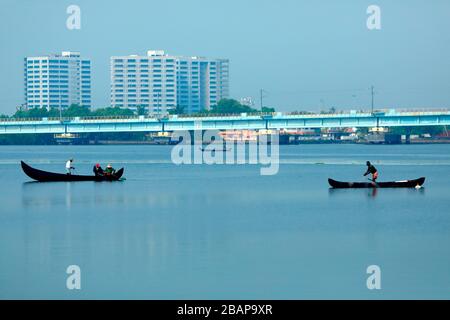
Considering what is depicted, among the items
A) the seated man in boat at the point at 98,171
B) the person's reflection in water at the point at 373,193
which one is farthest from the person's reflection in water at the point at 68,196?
the person's reflection in water at the point at 373,193

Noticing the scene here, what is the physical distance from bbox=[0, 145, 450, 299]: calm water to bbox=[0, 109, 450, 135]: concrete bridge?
86.0m

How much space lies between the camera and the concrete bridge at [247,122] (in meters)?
159

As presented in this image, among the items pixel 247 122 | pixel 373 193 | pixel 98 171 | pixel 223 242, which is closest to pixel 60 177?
pixel 98 171

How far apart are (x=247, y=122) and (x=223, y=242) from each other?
444 feet

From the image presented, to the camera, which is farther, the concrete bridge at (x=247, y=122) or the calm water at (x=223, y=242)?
the concrete bridge at (x=247, y=122)

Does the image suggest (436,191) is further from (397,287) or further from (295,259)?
(397,287)

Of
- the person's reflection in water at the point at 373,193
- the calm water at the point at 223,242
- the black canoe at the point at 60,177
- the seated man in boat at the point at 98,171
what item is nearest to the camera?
the calm water at the point at 223,242

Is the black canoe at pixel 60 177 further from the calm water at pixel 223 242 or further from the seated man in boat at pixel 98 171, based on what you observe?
the calm water at pixel 223 242

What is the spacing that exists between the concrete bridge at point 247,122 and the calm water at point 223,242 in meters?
86.0

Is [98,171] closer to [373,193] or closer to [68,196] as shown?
[68,196]

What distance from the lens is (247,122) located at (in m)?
177

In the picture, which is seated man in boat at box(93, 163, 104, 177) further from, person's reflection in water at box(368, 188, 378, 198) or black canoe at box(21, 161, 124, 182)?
person's reflection in water at box(368, 188, 378, 198)
